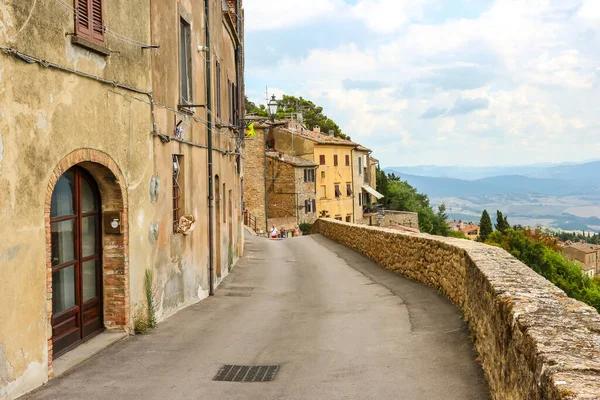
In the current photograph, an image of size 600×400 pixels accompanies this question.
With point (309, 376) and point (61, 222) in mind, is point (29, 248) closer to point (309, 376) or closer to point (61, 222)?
point (61, 222)

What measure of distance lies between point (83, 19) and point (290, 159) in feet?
139

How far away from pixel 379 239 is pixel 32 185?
48.1ft

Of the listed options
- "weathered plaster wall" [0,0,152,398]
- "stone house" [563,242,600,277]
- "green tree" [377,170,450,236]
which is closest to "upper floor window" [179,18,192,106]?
"weathered plaster wall" [0,0,152,398]

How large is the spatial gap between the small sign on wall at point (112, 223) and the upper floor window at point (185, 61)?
169 inches

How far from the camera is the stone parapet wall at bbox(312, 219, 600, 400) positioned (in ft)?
11.5

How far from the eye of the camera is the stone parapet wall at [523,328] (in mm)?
3504

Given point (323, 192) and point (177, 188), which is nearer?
point (177, 188)

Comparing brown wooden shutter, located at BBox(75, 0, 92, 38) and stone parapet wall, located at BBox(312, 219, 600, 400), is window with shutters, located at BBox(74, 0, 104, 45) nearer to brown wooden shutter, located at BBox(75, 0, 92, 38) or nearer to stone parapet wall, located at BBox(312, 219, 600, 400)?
brown wooden shutter, located at BBox(75, 0, 92, 38)

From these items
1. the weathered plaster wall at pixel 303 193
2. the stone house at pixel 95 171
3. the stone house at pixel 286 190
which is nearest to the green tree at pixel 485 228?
the weathered plaster wall at pixel 303 193

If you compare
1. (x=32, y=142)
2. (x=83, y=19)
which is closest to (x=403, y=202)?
(x=83, y=19)

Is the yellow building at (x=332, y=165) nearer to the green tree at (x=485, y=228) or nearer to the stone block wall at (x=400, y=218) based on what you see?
the stone block wall at (x=400, y=218)

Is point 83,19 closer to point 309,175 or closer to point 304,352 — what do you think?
point 304,352

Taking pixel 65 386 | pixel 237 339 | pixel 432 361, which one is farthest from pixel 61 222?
pixel 432 361

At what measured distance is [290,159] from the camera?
165 ft
